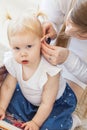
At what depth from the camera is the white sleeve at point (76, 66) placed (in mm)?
948

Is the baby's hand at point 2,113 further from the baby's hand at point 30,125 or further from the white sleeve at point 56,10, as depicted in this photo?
the white sleeve at point 56,10

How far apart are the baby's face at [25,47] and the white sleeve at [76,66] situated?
4.6 inches

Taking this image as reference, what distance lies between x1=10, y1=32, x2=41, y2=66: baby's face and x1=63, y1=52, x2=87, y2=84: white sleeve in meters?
0.12

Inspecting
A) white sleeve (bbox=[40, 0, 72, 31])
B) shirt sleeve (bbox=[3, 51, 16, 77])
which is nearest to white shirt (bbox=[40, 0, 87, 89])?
white sleeve (bbox=[40, 0, 72, 31])

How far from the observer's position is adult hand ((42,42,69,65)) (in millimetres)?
906

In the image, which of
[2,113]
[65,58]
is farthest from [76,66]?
[2,113]

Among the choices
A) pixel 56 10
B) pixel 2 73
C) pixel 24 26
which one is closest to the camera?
pixel 24 26

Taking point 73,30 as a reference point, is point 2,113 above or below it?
below

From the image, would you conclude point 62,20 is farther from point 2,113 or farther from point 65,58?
point 2,113

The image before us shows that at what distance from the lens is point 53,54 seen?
911mm

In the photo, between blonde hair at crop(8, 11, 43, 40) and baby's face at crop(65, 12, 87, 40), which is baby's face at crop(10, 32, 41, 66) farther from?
baby's face at crop(65, 12, 87, 40)

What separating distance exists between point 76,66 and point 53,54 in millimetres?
104

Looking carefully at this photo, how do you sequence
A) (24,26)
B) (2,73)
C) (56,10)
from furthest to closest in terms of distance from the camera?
(56,10)
(2,73)
(24,26)

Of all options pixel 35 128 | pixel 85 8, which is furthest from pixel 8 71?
pixel 85 8
